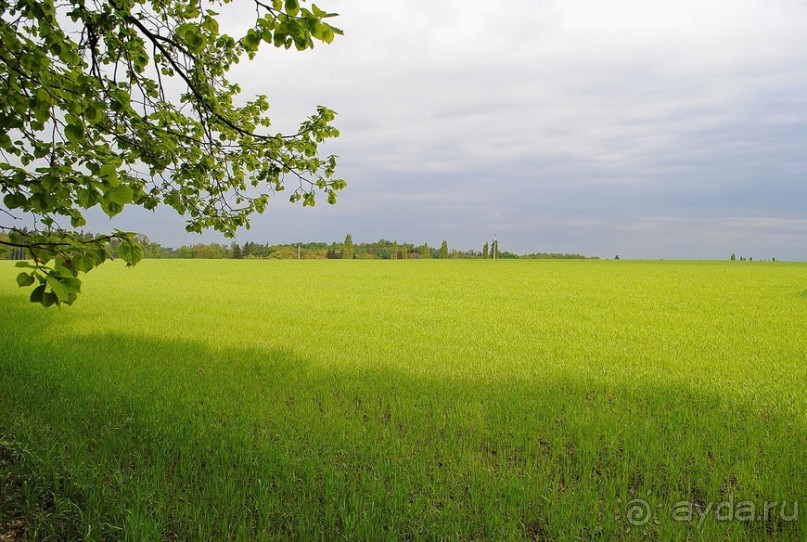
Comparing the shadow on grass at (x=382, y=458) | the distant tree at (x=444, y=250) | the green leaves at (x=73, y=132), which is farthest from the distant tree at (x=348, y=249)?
the green leaves at (x=73, y=132)

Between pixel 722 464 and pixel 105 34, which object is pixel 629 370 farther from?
pixel 105 34

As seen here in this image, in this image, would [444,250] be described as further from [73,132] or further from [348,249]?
[73,132]

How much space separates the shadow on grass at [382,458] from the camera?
368 cm

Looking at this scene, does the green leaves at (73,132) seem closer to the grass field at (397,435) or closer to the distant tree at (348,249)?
the grass field at (397,435)

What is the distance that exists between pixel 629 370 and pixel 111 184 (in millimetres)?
8309

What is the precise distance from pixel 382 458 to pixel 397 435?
58cm

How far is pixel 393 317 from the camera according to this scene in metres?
14.7

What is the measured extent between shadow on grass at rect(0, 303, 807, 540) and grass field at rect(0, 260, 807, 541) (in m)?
0.02

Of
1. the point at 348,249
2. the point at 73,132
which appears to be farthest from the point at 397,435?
the point at 348,249

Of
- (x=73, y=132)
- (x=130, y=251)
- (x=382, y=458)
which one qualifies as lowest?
(x=382, y=458)

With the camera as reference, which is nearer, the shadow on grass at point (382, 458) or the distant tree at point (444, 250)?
the shadow on grass at point (382, 458)

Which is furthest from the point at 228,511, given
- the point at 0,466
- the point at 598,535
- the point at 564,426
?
the point at 564,426

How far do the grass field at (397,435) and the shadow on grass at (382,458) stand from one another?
0.02 m

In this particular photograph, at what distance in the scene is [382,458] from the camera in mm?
4676
